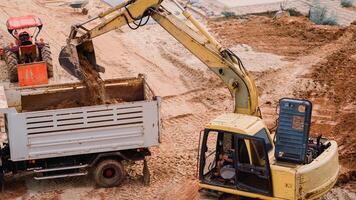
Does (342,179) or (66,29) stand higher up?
(66,29)

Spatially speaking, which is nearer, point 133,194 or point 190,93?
point 133,194

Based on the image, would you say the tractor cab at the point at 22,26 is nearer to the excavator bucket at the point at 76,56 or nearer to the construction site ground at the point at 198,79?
the construction site ground at the point at 198,79

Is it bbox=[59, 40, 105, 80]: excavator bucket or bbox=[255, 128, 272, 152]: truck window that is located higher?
bbox=[59, 40, 105, 80]: excavator bucket

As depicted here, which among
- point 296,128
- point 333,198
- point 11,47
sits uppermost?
point 11,47

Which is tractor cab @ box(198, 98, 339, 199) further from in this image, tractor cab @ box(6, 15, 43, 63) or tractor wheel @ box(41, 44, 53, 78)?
tractor cab @ box(6, 15, 43, 63)

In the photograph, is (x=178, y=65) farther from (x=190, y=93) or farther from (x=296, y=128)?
(x=296, y=128)

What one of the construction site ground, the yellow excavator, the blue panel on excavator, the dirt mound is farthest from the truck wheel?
the dirt mound

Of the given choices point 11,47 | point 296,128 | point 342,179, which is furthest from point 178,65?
point 296,128

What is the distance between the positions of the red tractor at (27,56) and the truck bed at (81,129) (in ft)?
21.8

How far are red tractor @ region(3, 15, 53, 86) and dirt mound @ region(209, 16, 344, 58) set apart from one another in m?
6.25

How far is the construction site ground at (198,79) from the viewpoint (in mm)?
14430

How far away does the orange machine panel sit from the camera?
20.3 meters

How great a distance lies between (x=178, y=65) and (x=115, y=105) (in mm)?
8133

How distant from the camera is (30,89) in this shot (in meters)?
15.1
